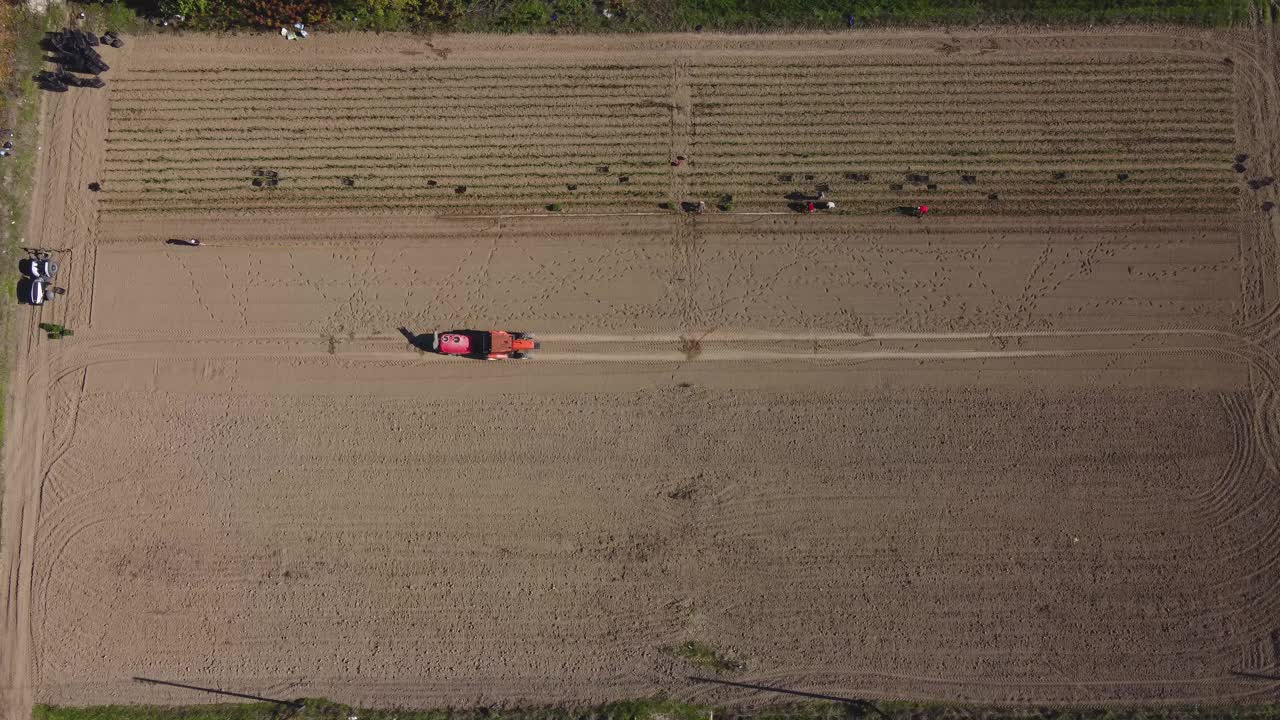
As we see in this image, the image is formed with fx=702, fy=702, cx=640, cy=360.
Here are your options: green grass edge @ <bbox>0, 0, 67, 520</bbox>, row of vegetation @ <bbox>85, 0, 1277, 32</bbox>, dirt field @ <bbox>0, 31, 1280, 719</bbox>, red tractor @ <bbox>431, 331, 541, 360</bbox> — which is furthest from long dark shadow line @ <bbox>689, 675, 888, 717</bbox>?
green grass edge @ <bbox>0, 0, 67, 520</bbox>

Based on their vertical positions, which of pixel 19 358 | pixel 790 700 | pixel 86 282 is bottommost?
pixel 790 700

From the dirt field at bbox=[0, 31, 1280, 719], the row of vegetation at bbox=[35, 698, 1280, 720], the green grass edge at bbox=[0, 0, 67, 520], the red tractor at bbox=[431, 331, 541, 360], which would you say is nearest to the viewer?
the row of vegetation at bbox=[35, 698, 1280, 720]

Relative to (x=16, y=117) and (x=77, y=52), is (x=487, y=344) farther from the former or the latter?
(x=16, y=117)

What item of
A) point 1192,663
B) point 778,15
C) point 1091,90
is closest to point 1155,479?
point 1192,663

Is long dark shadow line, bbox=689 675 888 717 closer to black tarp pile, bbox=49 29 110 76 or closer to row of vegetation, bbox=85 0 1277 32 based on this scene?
row of vegetation, bbox=85 0 1277 32

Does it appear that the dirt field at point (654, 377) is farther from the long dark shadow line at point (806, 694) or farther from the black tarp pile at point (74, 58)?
the black tarp pile at point (74, 58)

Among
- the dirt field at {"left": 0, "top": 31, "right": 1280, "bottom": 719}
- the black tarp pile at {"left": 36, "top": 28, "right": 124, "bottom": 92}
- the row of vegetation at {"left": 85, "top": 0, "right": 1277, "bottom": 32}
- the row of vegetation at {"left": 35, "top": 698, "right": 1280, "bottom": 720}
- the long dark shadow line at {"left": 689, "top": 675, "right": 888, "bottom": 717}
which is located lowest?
the row of vegetation at {"left": 35, "top": 698, "right": 1280, "bottom": 720}

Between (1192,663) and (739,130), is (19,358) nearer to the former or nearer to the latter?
(739,130)
